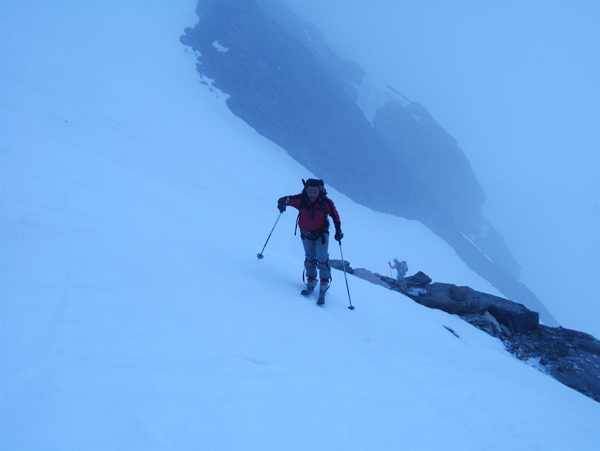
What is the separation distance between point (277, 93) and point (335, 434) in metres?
43.2

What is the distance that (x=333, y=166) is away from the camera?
38.6 meters

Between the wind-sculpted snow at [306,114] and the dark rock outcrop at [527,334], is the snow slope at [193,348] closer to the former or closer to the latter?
the dark rock outcrop at [527,334]

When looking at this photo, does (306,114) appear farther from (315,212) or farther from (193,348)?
(193,348)

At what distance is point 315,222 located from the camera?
19.3 feet

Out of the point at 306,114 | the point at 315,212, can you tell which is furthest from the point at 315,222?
the point at 306,114

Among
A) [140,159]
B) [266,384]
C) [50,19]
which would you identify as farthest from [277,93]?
[266,384]

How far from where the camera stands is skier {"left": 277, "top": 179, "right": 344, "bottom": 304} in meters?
5.71

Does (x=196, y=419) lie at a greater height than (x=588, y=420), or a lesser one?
lesser

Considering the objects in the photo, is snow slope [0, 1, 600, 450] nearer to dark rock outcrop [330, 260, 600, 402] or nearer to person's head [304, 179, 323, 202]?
dark rock outcrop [330, 260, 600, 402]

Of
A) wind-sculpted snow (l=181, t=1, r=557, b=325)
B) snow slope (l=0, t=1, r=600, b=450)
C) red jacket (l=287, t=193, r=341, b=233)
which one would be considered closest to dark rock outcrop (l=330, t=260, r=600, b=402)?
snow slope (l=0, t=1, r=600, b=450)

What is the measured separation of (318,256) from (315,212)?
95cm

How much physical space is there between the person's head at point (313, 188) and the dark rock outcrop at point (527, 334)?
22.0 feet

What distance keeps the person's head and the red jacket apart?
0.11 meters

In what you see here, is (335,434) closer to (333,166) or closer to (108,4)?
(333,166)
